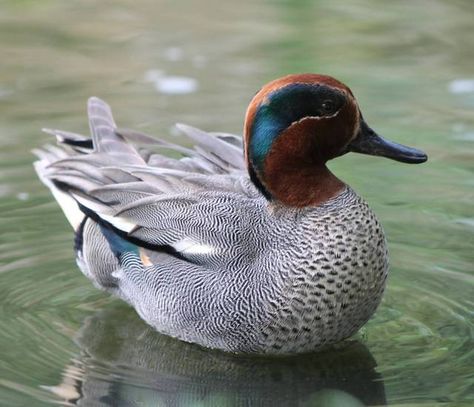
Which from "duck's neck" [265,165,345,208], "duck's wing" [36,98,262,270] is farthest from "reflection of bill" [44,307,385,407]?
"duck's neck" [265,165,345,208]

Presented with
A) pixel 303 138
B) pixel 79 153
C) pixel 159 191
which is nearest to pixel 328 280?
pixel 303 138

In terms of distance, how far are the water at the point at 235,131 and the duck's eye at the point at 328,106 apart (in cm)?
121

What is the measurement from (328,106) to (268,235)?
68 centimetres

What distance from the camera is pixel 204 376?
19.4 ft

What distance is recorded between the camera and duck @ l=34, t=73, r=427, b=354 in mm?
5766

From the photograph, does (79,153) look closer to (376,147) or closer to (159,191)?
(159,191)

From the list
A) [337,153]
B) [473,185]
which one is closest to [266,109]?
[337,153]

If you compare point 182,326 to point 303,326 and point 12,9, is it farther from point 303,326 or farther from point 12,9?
point 12,9

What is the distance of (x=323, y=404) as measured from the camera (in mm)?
5629

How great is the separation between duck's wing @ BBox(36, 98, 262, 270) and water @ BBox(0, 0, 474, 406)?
0.52 m

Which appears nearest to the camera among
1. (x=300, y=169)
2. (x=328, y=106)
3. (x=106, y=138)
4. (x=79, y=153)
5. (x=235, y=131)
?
(x=328, y=106)

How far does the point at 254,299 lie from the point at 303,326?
261 mm

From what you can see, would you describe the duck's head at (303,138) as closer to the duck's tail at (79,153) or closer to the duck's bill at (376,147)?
the duck's bill at (376,147)

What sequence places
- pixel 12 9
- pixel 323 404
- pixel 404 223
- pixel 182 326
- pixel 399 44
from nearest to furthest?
pixel 323 404 → pixel 182 326 → pixel 404 223 → pixel 399 44 → pixel 12 9
